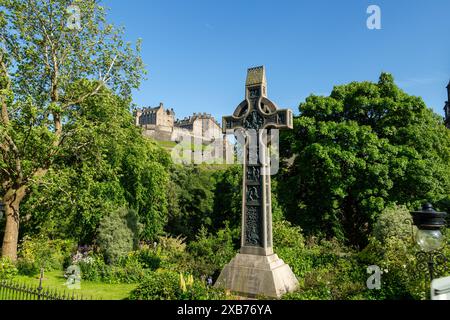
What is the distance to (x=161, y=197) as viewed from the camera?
2319 cm

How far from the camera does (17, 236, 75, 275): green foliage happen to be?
44.9 feet

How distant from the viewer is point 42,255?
14.2 meters

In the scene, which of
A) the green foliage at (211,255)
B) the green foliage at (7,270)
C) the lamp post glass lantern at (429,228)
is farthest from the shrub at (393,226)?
the green foliage at (7,270)

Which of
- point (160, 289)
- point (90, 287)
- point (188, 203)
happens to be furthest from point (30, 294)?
point (188, 203)

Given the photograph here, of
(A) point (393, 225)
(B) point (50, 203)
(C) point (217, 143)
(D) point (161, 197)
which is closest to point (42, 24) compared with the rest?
(B) point (50, 203)

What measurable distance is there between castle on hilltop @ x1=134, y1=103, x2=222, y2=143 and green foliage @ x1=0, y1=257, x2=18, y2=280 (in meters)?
91.9

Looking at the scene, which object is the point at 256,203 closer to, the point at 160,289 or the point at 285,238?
the point at 160,289

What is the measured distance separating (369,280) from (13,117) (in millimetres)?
16948

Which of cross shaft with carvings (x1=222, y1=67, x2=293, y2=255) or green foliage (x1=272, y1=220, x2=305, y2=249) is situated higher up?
cross shaft with carvings (x1=222, y1=67, x2=293, y2=255)

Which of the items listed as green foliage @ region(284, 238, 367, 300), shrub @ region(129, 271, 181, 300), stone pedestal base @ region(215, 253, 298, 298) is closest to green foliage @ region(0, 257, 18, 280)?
shrub @ region(129, 271, 181, 300)

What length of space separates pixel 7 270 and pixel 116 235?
426 cm

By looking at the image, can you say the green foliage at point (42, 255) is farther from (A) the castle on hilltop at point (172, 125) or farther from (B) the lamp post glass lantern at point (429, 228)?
(A) the castle on hilltop at point (172, 125)

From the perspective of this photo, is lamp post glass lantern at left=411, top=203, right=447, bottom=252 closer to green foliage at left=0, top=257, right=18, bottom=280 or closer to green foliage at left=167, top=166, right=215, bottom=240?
green foliage at left=0, top=257, right=18, bottom=280
